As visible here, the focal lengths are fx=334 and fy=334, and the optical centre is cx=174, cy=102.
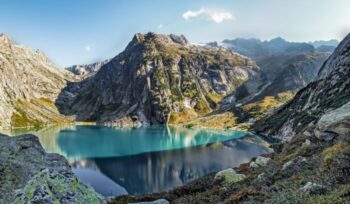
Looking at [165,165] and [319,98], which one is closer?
[165,165]

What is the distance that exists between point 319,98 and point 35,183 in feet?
526

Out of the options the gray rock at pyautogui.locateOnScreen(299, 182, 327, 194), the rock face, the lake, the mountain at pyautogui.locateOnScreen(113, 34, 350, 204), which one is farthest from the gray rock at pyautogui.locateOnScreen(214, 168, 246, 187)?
the lake

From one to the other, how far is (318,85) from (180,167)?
336 feet

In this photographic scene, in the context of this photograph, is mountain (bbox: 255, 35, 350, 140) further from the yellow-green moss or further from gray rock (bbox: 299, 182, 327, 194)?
gray rock (bbox: 299, 182, 327, 194)

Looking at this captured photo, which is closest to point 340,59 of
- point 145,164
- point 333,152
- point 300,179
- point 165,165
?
point 165,165

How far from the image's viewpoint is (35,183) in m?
15.0

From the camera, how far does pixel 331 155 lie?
77.8 ft

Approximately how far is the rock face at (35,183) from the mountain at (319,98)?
392ft

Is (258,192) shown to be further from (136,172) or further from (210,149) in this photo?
(210,149)

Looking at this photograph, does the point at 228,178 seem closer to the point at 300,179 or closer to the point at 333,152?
the point at 333,152

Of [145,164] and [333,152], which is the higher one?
[333,152]

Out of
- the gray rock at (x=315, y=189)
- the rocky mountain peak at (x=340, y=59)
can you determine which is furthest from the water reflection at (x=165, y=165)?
the gray rock at (x=315, y=189)

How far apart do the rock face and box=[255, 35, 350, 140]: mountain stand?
11957 cm

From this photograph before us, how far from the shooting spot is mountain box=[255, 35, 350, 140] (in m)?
136
